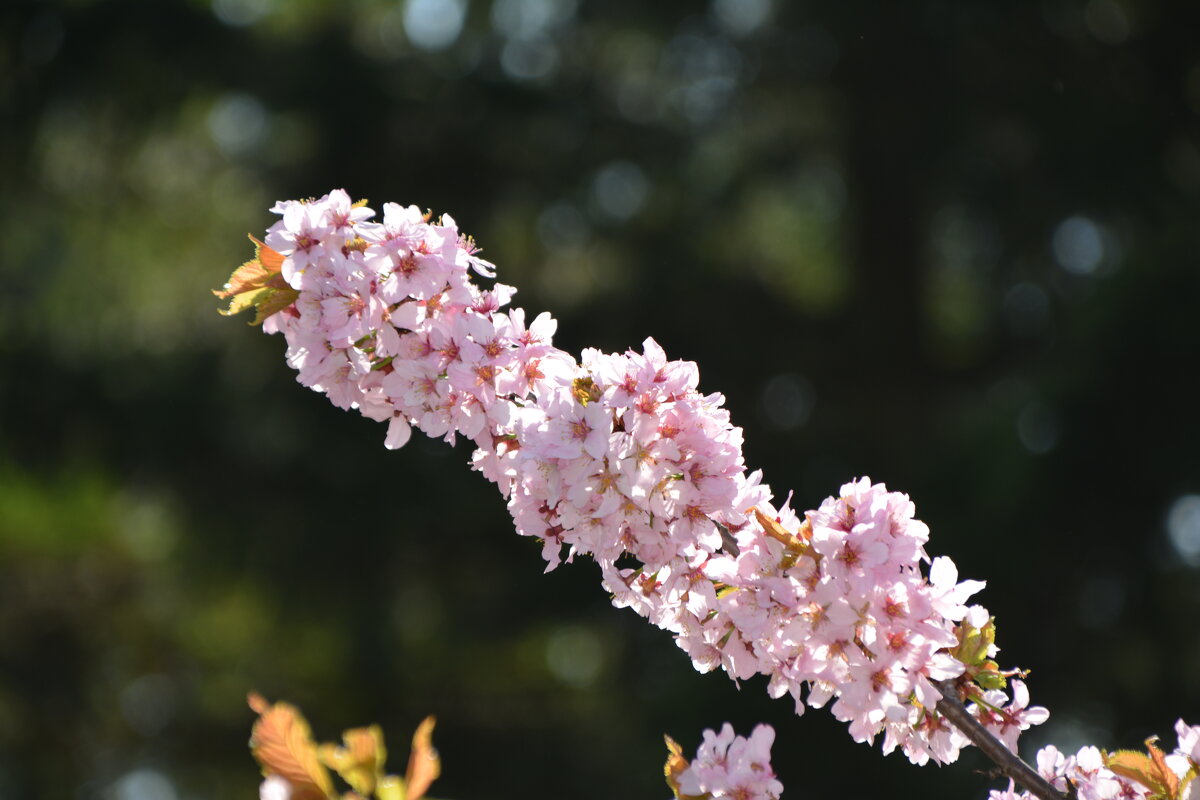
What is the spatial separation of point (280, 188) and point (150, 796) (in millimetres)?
4230

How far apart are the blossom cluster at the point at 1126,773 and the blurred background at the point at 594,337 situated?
11.7ft

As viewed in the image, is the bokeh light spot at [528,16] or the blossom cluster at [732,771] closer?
the blossom cluster at [732,771]

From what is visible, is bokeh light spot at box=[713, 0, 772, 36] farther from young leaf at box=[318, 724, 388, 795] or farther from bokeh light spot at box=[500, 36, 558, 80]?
young leaf at box=[318, 724, 388, 795]

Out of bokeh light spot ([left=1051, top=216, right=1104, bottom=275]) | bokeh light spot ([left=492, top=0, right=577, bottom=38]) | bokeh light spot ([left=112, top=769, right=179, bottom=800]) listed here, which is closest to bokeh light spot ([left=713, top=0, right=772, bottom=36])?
bokeh light spot ([left=492, top=0, right=577, bottom=38])

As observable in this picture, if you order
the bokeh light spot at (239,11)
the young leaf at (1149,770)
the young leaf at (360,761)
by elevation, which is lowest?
the young leaf at (360,761)

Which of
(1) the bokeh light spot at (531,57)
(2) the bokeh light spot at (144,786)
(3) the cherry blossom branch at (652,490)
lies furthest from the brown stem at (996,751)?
(2) the bokeh light spot at (144,786)

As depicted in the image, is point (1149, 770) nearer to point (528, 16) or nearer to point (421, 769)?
point (421, 769)

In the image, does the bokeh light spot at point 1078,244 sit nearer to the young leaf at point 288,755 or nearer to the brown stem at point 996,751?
the brown stem at point 996,751

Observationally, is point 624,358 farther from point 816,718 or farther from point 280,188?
point 280,188

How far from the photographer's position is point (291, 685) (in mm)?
6855

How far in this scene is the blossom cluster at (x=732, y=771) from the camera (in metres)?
1.19

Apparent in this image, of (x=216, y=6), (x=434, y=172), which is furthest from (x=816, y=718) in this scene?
(x=216, y=6)

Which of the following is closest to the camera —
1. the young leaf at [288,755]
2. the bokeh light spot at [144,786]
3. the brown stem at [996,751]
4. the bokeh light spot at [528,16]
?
the young leaf at [288,755]

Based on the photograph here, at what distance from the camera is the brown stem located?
1079 mm
